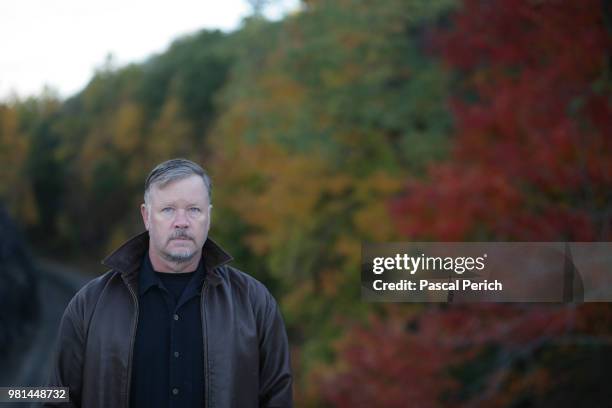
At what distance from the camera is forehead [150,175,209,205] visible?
88.0 inches

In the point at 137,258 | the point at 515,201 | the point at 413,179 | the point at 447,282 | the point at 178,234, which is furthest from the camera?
the point at 413,179

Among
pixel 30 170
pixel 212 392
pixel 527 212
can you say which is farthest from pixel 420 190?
pixel 30 170

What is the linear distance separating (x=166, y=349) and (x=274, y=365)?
1.05ft

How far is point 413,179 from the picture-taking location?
11914mm

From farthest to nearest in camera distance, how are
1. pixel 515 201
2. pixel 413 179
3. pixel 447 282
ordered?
pixel 413 179 < pixel 515 201 < pixel 447 282

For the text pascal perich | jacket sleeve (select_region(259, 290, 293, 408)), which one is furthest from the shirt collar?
the text pascal perich

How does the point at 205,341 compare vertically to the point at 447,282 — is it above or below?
below

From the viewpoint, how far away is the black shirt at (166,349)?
225 centimetres

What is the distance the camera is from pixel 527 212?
1009cm

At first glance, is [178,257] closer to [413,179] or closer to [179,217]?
[179,217]

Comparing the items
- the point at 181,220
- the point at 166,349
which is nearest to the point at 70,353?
the point at 166,349

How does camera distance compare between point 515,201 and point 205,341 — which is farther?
point 515,201

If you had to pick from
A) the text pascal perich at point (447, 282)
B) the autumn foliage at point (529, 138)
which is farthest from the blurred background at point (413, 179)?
the text pascal perich at point (447, 282)

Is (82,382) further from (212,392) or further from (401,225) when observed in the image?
(401,225)
